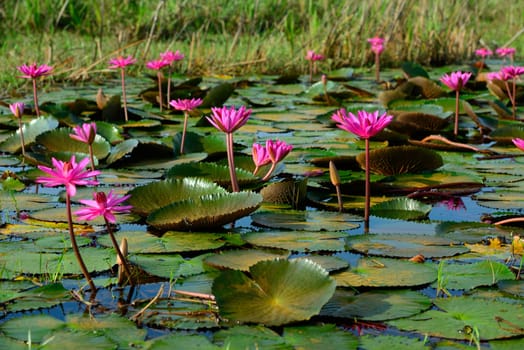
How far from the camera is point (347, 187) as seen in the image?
2.33m

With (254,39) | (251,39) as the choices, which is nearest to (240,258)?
(251,39)

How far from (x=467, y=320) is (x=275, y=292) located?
34 cm

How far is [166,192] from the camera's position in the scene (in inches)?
79.6

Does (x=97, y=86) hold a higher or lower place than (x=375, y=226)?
lower

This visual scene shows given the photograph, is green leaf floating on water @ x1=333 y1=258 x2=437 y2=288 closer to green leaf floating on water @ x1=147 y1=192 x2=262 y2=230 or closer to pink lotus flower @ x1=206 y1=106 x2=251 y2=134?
green leaf floating on water @ x1=147 y1=192 x2=262 y2=230

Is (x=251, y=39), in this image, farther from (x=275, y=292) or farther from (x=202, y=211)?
(x=275, y=292)

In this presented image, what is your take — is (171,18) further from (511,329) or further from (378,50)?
(511,329)

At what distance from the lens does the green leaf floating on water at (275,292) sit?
1308 millimetres

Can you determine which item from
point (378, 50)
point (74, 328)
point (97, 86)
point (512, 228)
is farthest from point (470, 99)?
point (74, 328)

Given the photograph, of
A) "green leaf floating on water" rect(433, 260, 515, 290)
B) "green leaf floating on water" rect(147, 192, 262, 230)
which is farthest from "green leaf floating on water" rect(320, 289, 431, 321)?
"green leaf floating on water" rect(147, 192, 262, 230)

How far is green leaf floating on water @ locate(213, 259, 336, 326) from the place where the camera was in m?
1.31

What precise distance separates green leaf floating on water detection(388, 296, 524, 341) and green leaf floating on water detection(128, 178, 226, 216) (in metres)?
0.78

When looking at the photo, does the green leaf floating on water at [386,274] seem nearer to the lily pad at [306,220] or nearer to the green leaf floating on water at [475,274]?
the green leaf floating on water at [475,274]

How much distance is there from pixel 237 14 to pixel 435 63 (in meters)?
2.89
